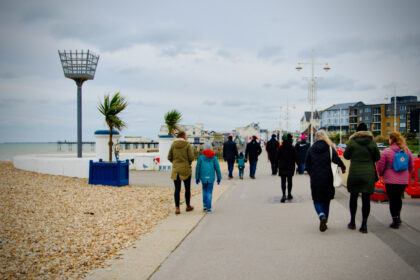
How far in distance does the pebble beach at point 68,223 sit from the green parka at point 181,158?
1.01m

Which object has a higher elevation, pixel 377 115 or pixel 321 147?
pixel 377 115

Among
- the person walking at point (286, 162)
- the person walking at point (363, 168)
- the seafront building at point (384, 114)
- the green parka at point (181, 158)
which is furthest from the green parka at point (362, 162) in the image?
the seafront building at point (384, 114)

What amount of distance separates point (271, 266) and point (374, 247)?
1.82 metres

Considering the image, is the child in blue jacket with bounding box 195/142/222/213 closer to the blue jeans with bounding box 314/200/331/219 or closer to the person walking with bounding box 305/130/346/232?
the person walking with bounding box 305/130/346/232

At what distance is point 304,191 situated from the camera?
11.7 m

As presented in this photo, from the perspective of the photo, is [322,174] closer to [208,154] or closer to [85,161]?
[208,154]

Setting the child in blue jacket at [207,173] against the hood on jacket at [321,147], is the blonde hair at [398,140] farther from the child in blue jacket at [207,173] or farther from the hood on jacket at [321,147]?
the child in blue jacket at [207,173]

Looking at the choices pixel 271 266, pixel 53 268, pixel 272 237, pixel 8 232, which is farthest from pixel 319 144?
pixel 8 232

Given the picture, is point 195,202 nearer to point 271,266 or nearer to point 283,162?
point 283,162

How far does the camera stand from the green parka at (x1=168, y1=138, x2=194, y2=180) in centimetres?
787

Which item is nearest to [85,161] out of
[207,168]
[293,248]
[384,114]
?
[207,168]

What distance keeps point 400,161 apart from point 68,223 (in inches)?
251

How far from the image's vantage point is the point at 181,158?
7.95m

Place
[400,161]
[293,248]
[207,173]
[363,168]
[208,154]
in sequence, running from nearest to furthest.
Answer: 1. [293,248]
2. [363,168]
3. [400,161]
4. [207,173]
5. [208,154]
